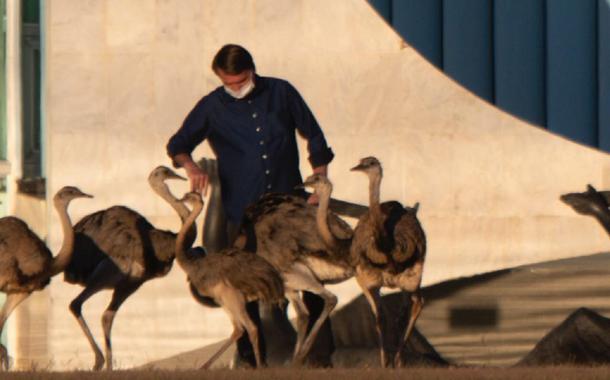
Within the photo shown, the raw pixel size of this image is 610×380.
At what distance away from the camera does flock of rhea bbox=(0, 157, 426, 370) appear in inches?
764

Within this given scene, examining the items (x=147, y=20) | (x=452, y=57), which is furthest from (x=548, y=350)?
(x=147, y=20)

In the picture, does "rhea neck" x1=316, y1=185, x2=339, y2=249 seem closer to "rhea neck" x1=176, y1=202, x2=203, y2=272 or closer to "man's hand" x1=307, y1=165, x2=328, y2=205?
"man's hand" x1=307, y1=165, x2=328, y2=205

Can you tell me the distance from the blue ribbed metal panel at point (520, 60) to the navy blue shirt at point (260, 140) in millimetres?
5842

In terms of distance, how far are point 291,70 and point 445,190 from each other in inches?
88.2


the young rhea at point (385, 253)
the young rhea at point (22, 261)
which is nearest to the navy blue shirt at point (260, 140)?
the young rhea at point (385, 253)

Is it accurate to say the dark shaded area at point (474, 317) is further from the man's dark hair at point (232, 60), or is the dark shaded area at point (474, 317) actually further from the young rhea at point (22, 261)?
the young rhea at point (22, 261)

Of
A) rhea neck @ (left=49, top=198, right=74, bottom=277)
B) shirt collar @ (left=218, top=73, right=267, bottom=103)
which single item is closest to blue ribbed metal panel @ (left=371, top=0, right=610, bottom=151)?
shirt collar @ (left=218, top=73, right=267, bottom=103)

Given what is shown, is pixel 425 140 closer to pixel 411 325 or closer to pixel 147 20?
pixel 147 20

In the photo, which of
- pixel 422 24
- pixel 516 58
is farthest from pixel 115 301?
pixel 516 58

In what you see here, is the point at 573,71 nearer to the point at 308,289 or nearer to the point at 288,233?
the point at 288,233

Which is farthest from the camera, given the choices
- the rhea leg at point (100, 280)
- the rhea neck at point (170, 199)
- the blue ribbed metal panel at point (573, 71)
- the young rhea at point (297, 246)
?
the blue ribbed metal panel at point (573, 71)

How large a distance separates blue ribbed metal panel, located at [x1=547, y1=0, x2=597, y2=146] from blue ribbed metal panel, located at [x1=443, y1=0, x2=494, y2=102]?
75 centimetres

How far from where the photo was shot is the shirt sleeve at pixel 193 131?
20.7 meters

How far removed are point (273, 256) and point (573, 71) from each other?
7.26 meters
